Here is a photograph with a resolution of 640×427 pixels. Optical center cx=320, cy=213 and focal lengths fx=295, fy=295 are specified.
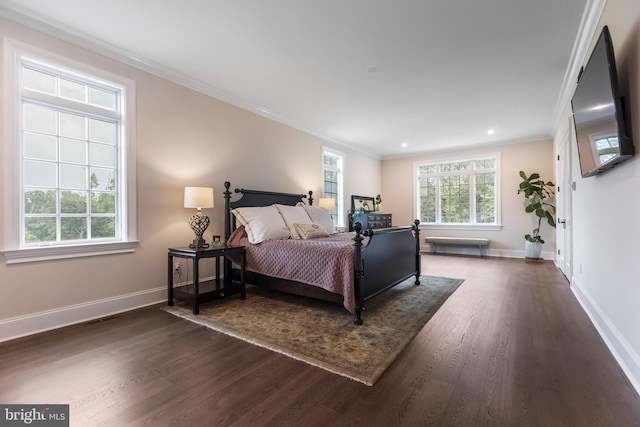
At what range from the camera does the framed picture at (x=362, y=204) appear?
7.08 m

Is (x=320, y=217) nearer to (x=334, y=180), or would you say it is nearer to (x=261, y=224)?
(x=261, y=224)

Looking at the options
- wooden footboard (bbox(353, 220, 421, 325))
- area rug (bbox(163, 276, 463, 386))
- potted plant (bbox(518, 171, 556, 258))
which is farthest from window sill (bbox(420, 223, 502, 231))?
area rug (bbox(163, 276, 463, 386))

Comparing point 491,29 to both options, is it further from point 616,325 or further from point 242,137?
point 242,137

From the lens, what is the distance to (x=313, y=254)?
3035 millimetres

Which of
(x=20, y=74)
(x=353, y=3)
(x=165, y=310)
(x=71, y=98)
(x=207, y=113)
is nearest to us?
(x=353, y=3)

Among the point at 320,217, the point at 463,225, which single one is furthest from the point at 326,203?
the point at 463,225

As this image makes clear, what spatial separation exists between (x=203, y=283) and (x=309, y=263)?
1.45 metres

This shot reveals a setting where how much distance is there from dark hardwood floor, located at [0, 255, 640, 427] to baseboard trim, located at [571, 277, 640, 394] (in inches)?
2.3

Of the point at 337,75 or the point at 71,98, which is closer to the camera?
the point at 71,98

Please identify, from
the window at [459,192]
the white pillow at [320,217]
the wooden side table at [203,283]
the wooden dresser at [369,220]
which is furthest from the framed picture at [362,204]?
the wooden side table at [203,283]

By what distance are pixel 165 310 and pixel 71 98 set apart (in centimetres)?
228

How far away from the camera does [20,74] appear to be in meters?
2.49

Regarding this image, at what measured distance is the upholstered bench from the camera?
6.75 meters

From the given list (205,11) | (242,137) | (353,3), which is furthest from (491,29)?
(242,137)
